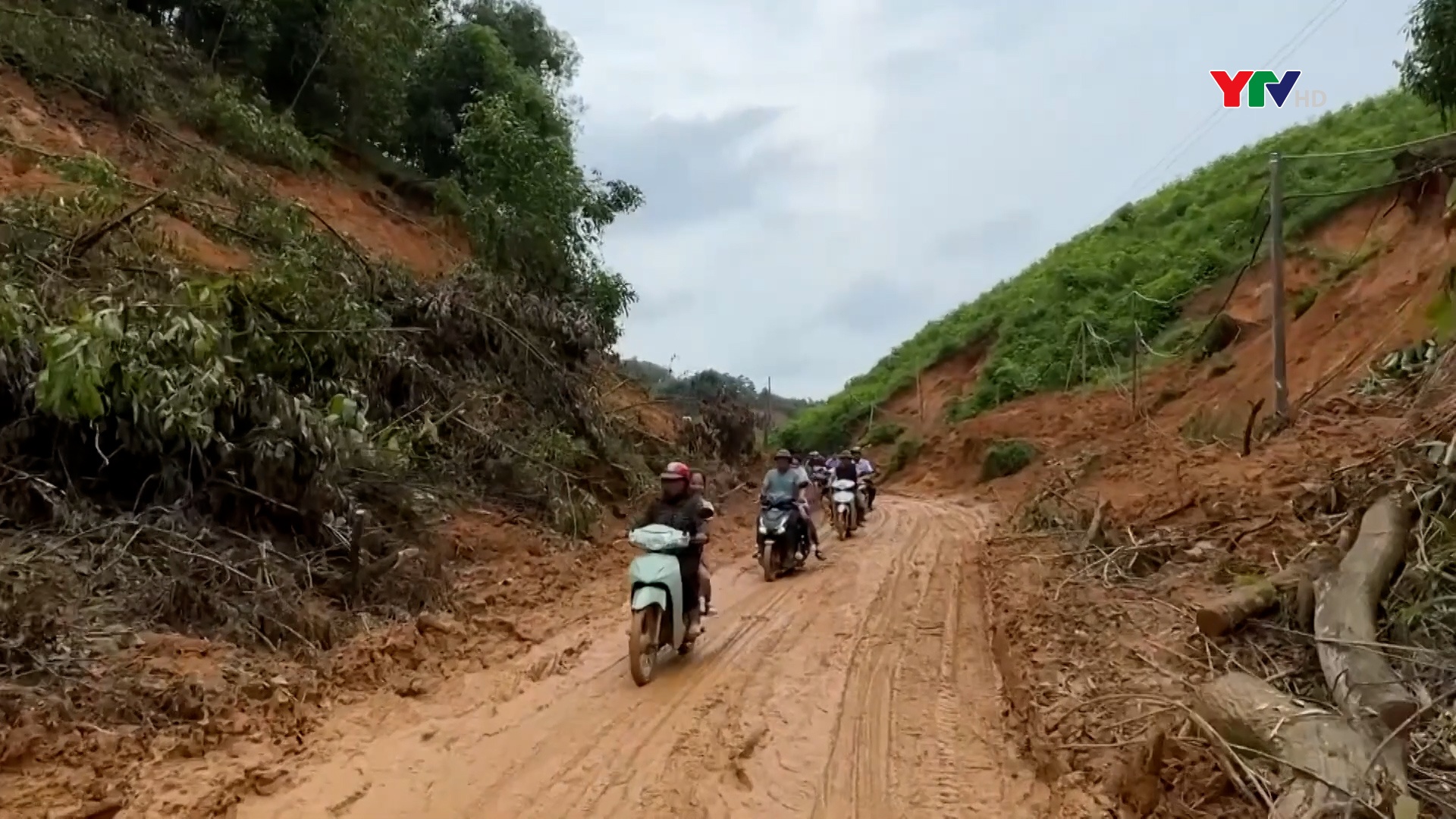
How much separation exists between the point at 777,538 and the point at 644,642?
16.5ft

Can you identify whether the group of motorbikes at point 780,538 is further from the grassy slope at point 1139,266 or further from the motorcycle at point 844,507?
the grassy slope at point 1139,266

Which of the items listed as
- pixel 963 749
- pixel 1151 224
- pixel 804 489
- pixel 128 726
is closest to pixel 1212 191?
pixel 1151 224

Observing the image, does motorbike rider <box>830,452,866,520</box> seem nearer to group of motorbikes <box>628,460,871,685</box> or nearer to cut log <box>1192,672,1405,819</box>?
group of motorbikes <box>628,460,871,685</box>

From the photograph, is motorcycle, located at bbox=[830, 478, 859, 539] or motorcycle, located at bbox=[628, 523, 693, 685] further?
motorcycle, located at bbox=[830, 478, 859, 539]

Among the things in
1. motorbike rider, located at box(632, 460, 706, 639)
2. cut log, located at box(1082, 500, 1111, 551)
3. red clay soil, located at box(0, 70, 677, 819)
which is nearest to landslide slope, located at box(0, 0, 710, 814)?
red clay soil, located at box(0, 70, 677, 819)

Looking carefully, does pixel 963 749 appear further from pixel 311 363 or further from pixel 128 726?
pixel 311 363

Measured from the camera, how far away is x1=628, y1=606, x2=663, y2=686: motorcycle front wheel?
668cm

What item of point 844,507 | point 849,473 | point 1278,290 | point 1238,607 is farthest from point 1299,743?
point 849,473

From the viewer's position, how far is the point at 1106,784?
4777mm

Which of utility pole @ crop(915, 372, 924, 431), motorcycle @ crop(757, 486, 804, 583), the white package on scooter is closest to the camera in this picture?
the white package on scooter

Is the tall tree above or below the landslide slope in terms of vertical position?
above

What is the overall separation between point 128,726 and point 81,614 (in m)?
0.99

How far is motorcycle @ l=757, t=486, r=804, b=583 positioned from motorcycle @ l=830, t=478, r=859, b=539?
425cm

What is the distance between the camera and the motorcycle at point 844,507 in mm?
16281
